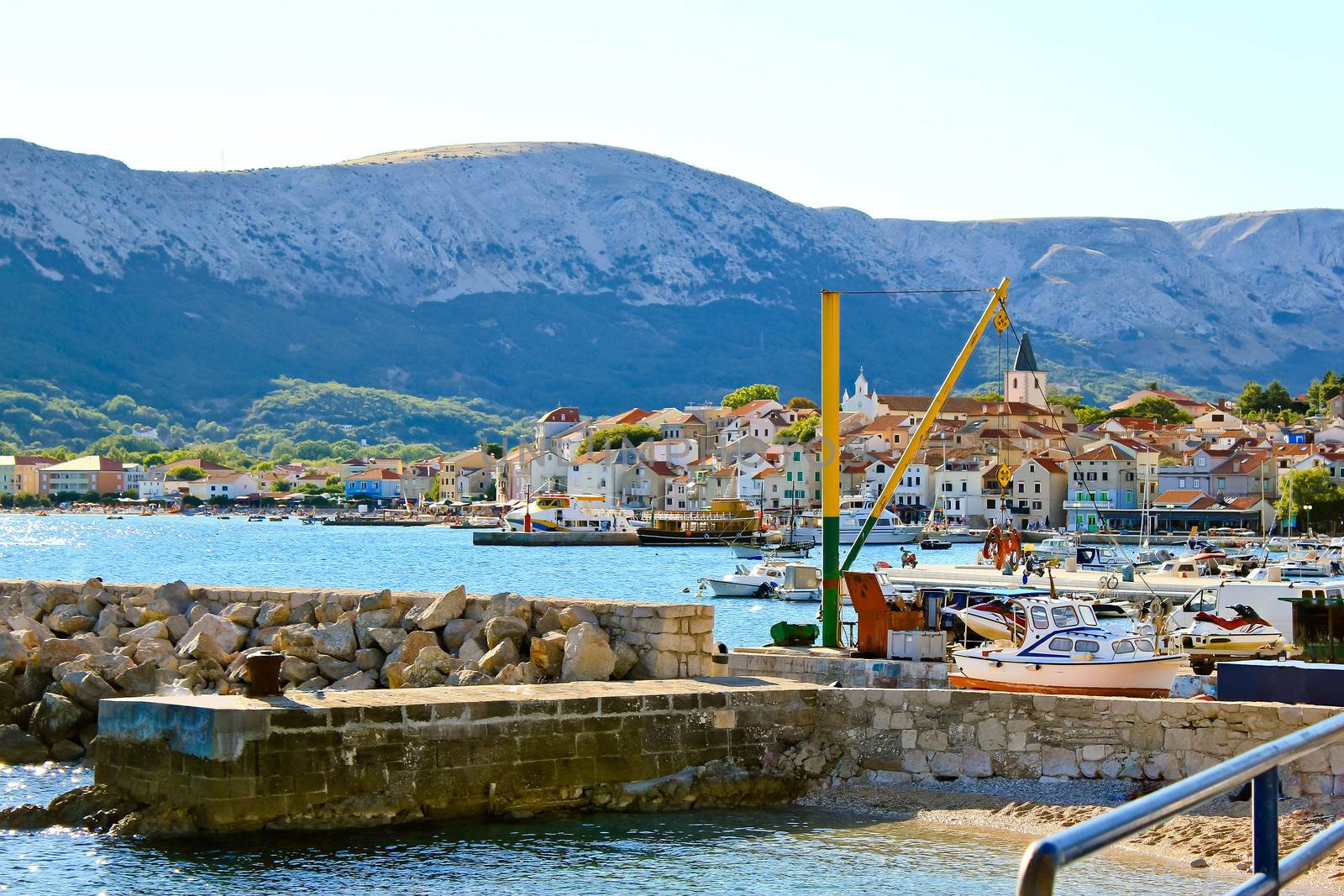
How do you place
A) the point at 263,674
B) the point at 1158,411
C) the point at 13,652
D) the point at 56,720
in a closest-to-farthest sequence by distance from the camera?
the point at 263,674, the point at 56,720, the point at 13,652, the point at 1158,411

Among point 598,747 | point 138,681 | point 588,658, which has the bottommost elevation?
point 598,747

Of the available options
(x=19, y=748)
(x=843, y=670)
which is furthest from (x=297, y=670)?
(x=843, y=670)

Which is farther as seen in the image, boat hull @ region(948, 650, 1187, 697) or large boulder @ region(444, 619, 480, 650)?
large boulder @ region(444, 619, 480, 650)

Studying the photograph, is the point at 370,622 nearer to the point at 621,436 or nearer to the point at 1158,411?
the point at 621,436

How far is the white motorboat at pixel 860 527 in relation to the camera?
356ft

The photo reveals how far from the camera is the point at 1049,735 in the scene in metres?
14.2

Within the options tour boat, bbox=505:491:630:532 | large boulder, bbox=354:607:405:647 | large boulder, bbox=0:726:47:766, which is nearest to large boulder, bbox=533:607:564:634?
large boulder, bbox=354:607:405:647

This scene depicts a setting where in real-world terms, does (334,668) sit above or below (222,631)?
below

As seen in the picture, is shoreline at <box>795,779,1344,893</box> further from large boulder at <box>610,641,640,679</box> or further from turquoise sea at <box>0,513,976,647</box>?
turquoise sea at <box>0,513,976,647</box>

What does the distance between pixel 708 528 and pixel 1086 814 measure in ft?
338

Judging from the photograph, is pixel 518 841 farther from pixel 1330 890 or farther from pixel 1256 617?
pixel 1256 617

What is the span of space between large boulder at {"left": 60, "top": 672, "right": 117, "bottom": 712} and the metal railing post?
55.4 ft

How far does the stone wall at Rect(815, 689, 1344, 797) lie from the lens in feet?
43.5

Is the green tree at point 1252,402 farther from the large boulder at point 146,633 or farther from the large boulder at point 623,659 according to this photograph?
the large boulder at point 623,659
